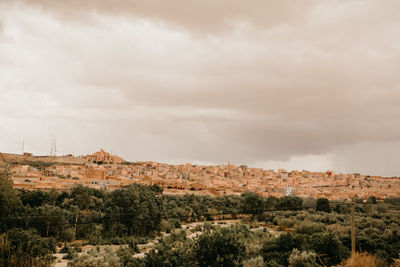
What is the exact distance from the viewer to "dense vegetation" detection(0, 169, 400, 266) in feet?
49.8

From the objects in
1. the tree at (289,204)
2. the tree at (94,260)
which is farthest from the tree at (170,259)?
the tree at (289,204)

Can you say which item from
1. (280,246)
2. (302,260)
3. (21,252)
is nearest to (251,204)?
(280,246)

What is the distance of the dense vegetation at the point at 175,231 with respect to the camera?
15.2 metres

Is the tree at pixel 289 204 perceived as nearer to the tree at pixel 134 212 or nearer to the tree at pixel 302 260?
the tree at pixel 134 212

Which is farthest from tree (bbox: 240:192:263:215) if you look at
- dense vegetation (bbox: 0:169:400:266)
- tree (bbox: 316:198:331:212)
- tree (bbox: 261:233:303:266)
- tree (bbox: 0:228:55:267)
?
tree (bbox: 0:228:55:267)

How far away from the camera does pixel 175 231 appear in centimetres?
Answer: 3069

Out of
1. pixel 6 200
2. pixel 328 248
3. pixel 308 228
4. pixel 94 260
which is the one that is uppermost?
pixel 6 200

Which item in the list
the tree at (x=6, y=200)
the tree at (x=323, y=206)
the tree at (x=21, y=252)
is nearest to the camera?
the tree at (x=21, y=252)

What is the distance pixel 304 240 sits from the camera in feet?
65.4

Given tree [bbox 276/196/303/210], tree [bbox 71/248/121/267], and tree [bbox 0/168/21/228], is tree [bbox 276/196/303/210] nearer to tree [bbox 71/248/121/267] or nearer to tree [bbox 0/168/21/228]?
tree [bbox 0/168/21/228]

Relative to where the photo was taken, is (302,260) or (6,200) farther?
(6,200)

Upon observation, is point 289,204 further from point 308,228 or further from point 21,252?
point 21,252

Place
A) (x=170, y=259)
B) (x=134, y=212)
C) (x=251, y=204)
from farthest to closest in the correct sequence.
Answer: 1. (x=251, y=204)
2. (x=134, y=212)
3. (x=170, y=259)

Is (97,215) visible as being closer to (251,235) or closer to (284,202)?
(251,235)
